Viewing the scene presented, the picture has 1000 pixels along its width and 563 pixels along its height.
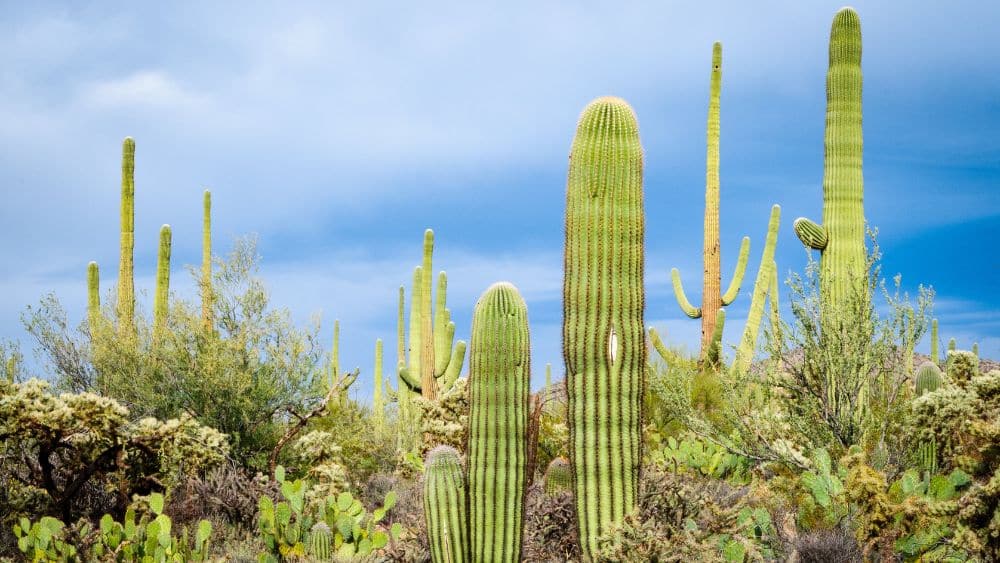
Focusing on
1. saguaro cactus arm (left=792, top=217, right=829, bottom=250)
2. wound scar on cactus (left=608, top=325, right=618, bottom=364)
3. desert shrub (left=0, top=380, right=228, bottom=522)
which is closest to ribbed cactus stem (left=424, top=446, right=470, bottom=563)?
wound scar on cactus (left=608, top=325, right=618, bottom=364)

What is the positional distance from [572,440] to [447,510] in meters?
1.11

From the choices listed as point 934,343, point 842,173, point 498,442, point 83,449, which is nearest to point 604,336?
point 498,442

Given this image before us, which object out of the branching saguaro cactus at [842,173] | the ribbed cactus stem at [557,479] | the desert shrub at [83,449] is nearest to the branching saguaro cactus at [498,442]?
the ribbed cactus stem at [557,479]

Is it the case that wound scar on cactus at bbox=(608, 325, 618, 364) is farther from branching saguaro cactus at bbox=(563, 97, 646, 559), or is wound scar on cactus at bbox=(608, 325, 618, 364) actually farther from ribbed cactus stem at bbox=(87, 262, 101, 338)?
ribbed cactus stem at bbox=(87, 262, 101, 338)

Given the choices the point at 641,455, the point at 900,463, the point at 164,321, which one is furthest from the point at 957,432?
the point at 164,321

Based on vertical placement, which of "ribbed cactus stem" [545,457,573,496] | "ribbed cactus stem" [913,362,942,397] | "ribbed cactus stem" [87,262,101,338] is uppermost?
"ribbed cactus stem" [87,262,101,338]

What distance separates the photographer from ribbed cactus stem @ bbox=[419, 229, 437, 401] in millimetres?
18500

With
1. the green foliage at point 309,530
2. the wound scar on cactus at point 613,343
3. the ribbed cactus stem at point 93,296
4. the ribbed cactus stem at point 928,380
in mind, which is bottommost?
the green foliage at point 309,530

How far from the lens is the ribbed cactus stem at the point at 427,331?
728 inches

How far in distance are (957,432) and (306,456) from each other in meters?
7.13

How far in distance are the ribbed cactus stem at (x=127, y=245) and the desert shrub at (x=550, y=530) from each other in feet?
35.4

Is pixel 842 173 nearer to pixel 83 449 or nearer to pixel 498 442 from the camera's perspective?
pixel 498 442

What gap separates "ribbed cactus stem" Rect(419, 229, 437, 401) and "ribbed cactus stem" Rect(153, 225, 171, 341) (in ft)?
15.5

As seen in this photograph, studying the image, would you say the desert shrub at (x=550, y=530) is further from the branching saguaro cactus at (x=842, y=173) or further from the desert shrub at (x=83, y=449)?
the branching saguaro cactus at (x=842, y=173)
